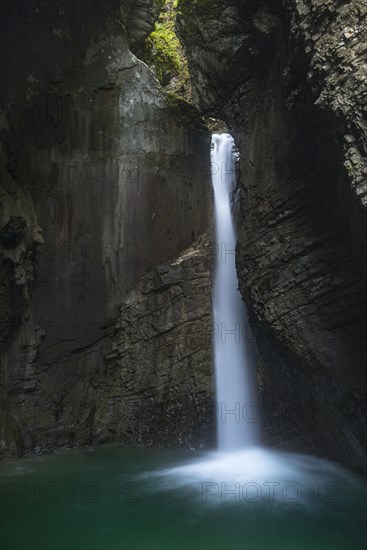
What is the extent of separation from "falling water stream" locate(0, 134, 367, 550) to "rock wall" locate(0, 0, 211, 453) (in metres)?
0.87

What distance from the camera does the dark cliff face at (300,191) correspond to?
746 cm

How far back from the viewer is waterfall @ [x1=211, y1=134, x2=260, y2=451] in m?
11.7

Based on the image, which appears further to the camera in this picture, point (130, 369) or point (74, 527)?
point (130, 369)

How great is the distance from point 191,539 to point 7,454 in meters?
5.30

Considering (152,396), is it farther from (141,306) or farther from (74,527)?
(74,527)

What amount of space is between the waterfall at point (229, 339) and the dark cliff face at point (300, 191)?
61 centimetres

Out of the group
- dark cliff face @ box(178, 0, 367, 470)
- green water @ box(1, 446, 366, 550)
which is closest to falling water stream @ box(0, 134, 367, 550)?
green water @ box(1, 446, 366, 550)

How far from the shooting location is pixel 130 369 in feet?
40.3

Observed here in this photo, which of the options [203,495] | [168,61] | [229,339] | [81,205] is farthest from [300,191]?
[168,61]

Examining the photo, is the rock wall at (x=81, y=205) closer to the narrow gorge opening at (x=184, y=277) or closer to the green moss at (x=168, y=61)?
the narrow gorge opening at (x=184, y=277)

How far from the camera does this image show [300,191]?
10039mm

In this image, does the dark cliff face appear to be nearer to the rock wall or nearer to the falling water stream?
the falling water stream

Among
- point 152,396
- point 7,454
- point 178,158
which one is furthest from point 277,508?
point 178,158

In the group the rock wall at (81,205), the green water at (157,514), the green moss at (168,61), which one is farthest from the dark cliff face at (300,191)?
the green moss at (168,61)
